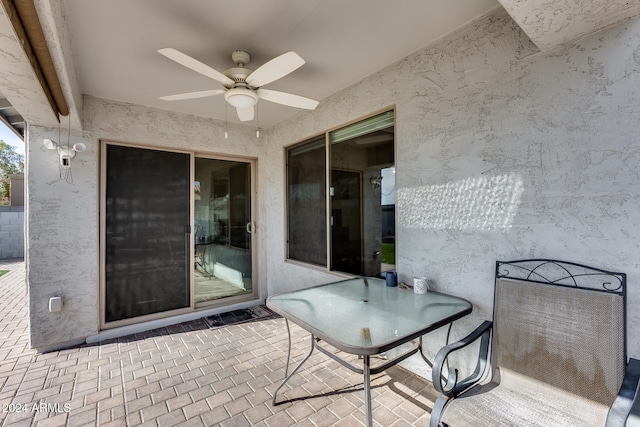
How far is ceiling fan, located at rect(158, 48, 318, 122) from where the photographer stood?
6.16 ft

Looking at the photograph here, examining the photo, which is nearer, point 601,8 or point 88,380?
point 601,8

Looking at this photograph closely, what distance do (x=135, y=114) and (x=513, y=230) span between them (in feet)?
13.7

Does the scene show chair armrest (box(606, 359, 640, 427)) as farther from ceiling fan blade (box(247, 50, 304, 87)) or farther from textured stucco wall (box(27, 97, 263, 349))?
textured stucco wall (box(27, 97, 263, 349))

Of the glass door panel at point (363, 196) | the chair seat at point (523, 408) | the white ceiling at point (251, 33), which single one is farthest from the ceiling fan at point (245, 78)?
the chair seat at point (523, 408)

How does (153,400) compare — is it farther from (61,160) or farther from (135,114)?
(135,114)

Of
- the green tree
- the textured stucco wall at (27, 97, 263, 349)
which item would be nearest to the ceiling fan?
the textured stucco wall at (27, 97, 263, 349)

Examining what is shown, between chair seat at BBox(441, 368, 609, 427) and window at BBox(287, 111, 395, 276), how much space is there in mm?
1304

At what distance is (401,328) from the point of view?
5.44 feet

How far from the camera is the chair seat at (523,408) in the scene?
53.1 inches

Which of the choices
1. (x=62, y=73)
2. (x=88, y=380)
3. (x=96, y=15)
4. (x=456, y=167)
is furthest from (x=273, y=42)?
(x=88, y=380)

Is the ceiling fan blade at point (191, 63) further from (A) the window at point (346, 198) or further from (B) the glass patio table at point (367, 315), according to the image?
(B) the glass patio table at point (367, 315)

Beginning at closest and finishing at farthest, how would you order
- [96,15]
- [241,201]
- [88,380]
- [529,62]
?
[529,62], [96,15], [88,380], [241,201]

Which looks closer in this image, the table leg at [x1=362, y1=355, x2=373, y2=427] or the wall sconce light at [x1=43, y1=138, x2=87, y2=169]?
the table leg at [x1=362, y1=355, x2=373, y2=427]

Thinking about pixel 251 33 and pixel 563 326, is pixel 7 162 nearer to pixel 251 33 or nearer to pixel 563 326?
pixel 251 33
